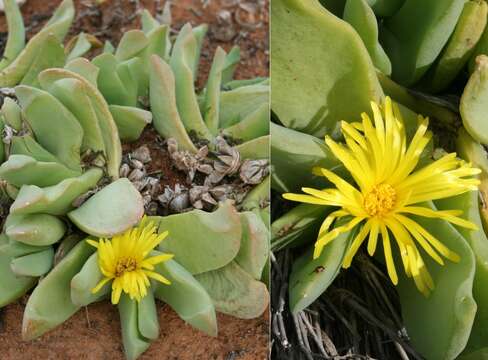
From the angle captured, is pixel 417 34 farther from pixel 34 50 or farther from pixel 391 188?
pixel 34 50

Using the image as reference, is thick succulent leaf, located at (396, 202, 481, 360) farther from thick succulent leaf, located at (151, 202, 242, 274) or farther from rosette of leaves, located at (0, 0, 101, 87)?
rosette of leaves, located at (0, 0, 101, 87)

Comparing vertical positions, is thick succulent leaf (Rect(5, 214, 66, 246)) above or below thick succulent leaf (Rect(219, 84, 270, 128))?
below

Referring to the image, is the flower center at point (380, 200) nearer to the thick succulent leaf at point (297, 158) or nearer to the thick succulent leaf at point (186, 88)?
the thick succulent leaf at point (297, 158)

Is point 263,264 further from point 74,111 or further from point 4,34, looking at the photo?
point 4,34

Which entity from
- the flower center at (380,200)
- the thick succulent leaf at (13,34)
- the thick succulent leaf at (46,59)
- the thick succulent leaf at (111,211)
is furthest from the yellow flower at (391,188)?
the thick succulent leaf at (13,34)

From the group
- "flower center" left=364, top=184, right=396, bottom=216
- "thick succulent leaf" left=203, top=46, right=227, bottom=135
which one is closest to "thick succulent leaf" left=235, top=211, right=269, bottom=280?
"flower center" left=364, top=184, right=396, bottom=216

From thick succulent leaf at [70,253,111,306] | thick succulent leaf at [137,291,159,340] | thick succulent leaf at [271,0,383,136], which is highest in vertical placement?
thick succulent leaf at [271,0,383,136]
